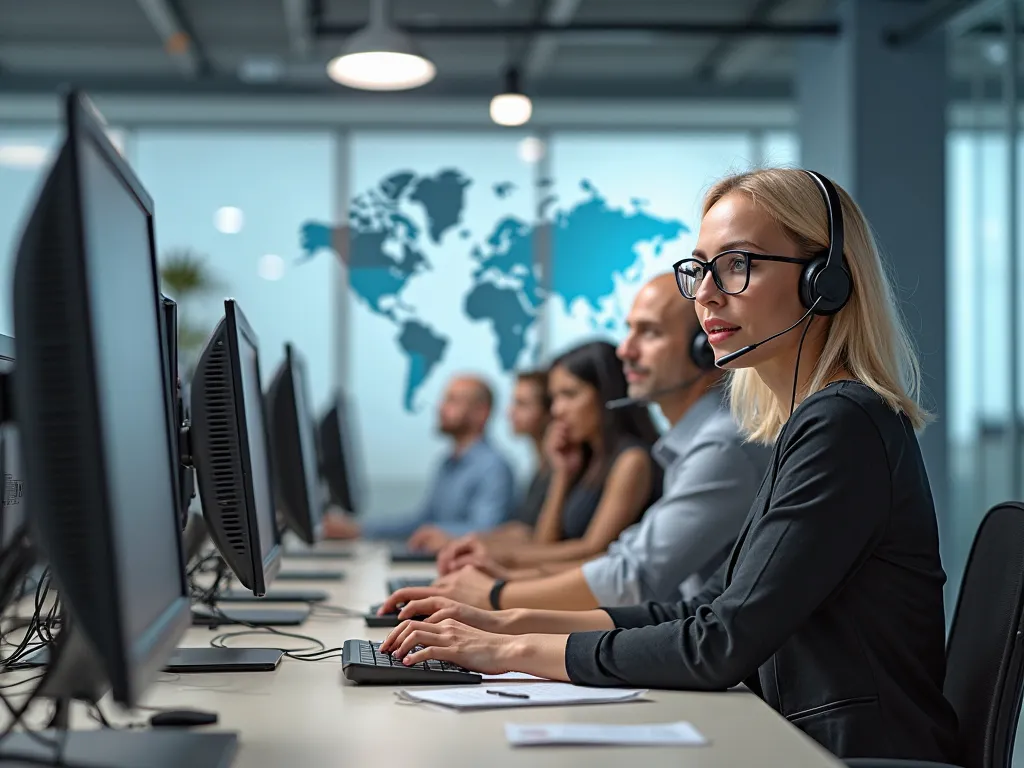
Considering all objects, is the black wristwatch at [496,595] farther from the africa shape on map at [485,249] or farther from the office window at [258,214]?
the office window at [258,214]

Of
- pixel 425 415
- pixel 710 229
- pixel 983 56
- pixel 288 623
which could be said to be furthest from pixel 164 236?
pixel 710 229

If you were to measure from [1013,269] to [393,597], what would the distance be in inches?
119

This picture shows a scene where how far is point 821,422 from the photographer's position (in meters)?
1.36

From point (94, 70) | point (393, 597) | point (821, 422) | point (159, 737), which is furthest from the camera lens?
point (94, 70)

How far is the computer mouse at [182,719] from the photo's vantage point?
1.15 m

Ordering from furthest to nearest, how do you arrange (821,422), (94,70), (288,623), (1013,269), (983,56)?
(94,70)
(983,56)
(1013,269)
(288,623)
(821,422)

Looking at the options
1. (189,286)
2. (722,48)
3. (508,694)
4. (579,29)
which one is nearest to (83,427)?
(508,694)

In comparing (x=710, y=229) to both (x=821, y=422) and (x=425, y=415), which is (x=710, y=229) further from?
(x=425, y=415)

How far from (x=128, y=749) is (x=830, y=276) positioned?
1047 millimetres

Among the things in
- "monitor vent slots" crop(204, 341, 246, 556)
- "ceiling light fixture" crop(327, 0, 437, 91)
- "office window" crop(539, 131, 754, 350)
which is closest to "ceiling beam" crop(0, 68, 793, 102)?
"office window" crop(539, 131, 754, 350)

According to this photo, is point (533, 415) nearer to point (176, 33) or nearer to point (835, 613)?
point (176, 33)

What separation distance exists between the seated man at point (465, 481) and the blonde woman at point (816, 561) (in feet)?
8.73

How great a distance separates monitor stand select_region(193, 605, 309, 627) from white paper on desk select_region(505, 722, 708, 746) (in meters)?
0.88

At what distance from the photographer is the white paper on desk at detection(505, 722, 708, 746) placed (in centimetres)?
108
